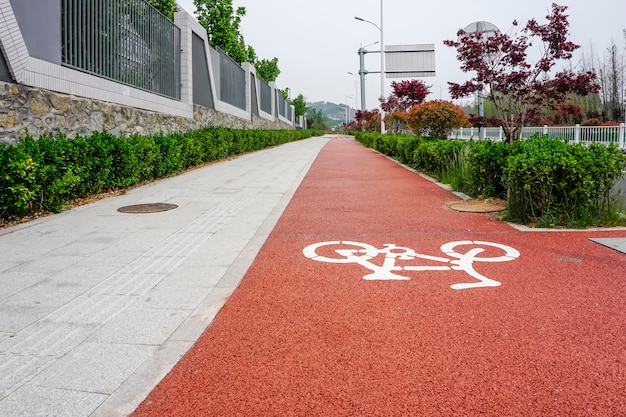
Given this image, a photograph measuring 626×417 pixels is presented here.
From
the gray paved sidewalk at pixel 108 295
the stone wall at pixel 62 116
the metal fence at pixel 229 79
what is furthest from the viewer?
the metal fence at pixel 229 79

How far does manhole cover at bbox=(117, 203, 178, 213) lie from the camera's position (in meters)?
8.73

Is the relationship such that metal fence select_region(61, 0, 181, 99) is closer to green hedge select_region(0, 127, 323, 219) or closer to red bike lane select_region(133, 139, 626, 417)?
green hedge select_region(0, 127, 323, 219)

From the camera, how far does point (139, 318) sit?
406 cm

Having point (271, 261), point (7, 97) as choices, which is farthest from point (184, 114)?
point (271, 261)

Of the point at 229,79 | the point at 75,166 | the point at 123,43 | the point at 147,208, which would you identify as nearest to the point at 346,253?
the point at 147,208

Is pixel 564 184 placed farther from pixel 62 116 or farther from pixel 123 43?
pixel 123 43

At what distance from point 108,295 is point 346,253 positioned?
8.49ft

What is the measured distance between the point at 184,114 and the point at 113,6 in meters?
5.66

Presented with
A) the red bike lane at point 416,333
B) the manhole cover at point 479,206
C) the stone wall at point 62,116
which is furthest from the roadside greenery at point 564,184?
the stone wall at point 62,116

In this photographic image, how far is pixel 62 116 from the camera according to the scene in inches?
397

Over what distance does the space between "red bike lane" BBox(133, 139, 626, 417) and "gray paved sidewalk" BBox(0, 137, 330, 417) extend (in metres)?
0.22

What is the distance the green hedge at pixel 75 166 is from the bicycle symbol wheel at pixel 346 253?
13.5ft

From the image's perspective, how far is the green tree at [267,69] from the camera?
5438 cm

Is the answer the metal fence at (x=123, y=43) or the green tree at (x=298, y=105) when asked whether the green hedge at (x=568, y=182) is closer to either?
the metal fence at (x=123, y=43)
